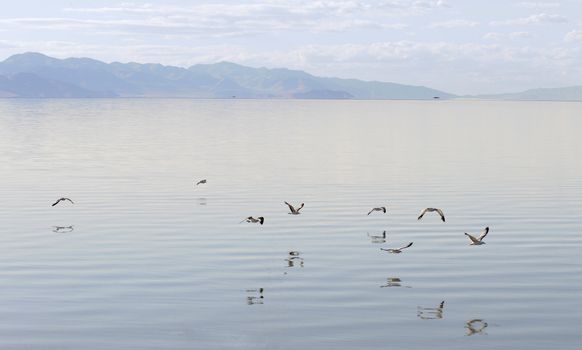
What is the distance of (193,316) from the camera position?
2461cm

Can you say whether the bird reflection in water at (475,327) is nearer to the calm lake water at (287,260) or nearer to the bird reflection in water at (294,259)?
the calm lake water at (287,260)

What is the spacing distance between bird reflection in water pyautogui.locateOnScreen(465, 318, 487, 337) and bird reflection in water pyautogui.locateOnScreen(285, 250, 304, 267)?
9.19 m

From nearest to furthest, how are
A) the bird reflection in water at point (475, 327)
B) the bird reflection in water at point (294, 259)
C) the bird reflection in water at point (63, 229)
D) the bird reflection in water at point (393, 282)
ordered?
the bird reflection in water at point (475, 327) < the bird reflection in water at point (393, 282) < the bird reflection in water at point (294, 259) < the bird reflection in water at point (63, 229)

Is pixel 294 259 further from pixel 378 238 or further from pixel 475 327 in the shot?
pixel 475 327

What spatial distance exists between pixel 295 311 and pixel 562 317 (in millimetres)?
7637

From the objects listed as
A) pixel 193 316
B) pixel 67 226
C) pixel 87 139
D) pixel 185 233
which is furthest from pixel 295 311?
pixel 87 139

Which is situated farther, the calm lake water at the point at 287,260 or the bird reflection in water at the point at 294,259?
the bird reflection in water at the point at 294,259

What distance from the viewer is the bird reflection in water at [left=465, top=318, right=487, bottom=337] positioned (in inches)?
906

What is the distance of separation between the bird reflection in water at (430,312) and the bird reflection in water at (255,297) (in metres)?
4.80

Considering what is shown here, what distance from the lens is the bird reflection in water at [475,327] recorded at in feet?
75.5

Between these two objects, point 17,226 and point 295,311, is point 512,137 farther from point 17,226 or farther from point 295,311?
point 295,311

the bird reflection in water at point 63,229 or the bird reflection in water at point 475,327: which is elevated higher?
the bird reflection in water at point 63,229

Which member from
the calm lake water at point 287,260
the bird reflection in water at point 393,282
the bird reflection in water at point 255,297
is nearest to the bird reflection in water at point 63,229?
the calm lake water at point 287,260

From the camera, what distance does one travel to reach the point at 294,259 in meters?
33.1
